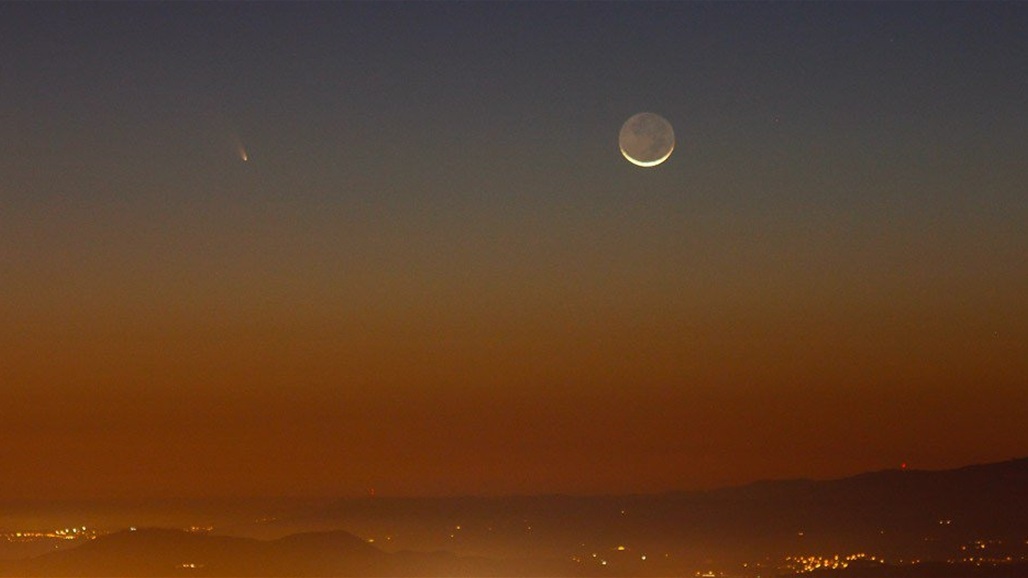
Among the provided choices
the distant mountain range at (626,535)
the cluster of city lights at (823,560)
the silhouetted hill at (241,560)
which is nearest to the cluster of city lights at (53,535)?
the distant mountain range at (626,535)

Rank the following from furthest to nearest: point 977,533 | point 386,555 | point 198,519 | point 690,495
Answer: point 690,495 < point 198,519 < point 977,533 < point 386,555

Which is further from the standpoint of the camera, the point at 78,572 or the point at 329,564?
the point at 329,564

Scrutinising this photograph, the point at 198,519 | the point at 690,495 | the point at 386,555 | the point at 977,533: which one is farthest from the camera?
the point at 690,495

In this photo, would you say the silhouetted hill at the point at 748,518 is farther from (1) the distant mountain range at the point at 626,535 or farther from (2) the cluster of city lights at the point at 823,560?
(2) the cluster of city lights at the point at 823,560

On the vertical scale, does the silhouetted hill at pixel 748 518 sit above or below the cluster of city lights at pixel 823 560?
above

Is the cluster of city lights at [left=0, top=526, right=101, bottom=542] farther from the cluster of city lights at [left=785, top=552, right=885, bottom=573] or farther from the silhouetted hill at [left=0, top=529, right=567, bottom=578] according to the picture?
the cluster of city lights at [left=785, top=552, right=885, bottom=573]

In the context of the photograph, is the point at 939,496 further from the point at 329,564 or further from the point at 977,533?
the point at 329,564


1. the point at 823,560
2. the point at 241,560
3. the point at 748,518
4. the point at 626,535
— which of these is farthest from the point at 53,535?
the point at 748,518

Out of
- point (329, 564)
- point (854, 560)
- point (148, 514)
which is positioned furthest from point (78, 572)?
point (148, 514)

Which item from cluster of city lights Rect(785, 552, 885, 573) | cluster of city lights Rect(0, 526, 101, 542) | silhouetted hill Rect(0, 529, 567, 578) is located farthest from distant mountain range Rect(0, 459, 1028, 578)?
cluster of city lights Rect(0, 526, 101, 542)
